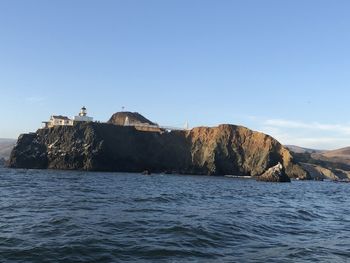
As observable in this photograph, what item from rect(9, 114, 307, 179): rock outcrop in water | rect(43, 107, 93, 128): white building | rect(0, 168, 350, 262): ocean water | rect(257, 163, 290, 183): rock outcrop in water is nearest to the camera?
rect(0, 168, 350, 262): ocean water

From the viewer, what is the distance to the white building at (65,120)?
460 feet

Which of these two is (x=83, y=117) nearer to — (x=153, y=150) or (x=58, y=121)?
(x=58, y=121)

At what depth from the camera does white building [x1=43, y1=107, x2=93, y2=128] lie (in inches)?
5518

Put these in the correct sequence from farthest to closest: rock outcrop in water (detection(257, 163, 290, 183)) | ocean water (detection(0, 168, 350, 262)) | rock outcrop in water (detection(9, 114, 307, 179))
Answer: rock outcrop in water (detection(9, 114, 307, 179)) < rock outcrop in water (detection(257, 163, 290, 183)) < ocean water (detection(0, 168, 350, 262))

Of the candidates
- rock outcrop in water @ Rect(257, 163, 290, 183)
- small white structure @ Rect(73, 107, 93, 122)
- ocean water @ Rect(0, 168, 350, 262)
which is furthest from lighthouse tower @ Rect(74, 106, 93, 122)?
ocean water @ Rect(0, 168, 350, 262)

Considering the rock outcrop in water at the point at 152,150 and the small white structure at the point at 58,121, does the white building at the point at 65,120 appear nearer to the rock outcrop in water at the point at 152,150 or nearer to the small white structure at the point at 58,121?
the small white structure at the point at 58,121

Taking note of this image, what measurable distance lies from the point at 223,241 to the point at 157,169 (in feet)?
379

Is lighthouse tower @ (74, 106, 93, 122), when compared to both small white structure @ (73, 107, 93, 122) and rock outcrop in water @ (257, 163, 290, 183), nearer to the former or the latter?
small white structure @ (73, 107, 93, 122)

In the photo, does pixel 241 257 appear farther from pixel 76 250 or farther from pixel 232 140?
pixel 232 140

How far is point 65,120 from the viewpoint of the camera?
14225 cm

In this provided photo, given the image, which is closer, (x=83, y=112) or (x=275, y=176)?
(x=275, y=176)

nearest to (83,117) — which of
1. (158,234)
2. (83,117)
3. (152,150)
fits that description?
(83,117)

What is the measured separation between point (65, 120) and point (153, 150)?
30.2 m

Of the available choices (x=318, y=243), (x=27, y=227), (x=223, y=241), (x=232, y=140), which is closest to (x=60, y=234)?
(x=27, y=227)
